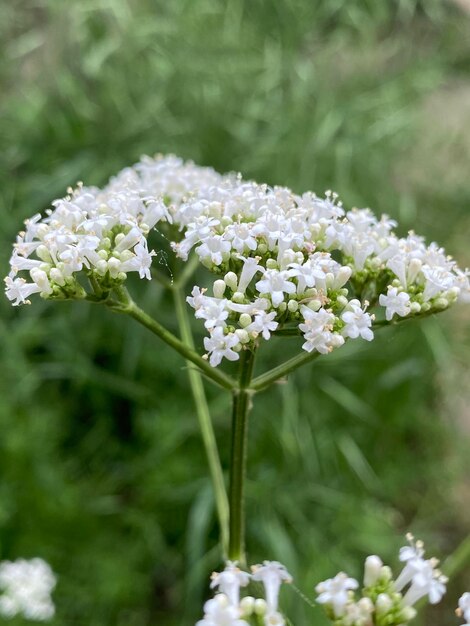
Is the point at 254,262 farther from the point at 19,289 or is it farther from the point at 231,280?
the point at 19,289

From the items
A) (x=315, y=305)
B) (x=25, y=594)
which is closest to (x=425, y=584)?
(x=315, y=305)

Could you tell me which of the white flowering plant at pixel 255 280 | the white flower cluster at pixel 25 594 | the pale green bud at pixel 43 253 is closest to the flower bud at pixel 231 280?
the white flowering plant at pixel 255 280

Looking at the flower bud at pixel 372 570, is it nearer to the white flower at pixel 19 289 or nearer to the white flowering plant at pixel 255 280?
the white flowering plant at pixel 255 280

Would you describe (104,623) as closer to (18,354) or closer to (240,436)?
(18,354)

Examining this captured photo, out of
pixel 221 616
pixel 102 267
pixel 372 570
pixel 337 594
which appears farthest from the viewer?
pixel 102 267

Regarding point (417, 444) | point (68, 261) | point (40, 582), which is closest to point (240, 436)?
point (68, 261)
